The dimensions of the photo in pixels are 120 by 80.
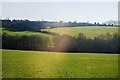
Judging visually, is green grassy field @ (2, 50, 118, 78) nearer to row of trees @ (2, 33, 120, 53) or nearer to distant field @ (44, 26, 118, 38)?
row of trees @ (2, 33, 120, 53)

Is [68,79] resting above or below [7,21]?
below

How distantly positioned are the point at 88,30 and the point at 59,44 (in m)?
8.67

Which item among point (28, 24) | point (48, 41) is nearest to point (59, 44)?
point (48, 41)

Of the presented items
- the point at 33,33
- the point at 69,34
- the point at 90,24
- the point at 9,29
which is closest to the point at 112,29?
the point at 90,24

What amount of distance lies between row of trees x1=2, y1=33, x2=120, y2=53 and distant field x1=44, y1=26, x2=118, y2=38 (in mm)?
2781

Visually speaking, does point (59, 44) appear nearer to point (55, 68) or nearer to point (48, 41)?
point (48, 41)

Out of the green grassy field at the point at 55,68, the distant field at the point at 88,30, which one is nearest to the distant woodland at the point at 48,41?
the distant field at the point at 88,30

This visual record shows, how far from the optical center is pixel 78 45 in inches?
1837

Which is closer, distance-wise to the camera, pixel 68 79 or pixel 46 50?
pixel 68 79

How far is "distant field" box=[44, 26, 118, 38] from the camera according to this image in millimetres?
54562

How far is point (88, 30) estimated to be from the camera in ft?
188

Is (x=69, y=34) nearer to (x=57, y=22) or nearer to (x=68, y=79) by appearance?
(x=57, y=22)

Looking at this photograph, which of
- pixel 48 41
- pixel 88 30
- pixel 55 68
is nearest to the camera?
pixel 55 68

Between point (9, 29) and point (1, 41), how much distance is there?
283 cm
